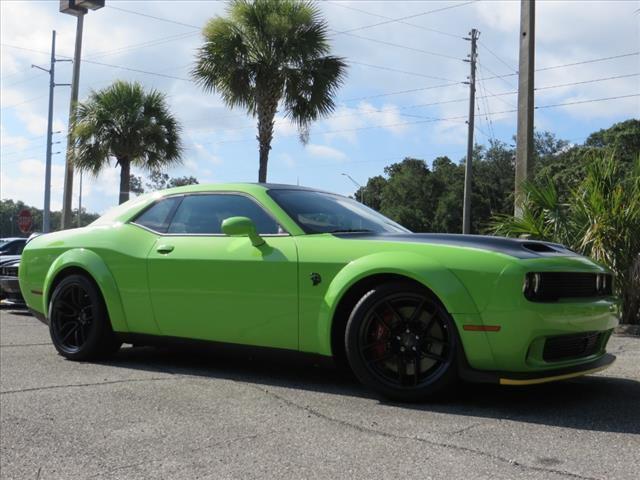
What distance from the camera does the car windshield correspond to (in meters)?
4.82

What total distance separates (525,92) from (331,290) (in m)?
8.59

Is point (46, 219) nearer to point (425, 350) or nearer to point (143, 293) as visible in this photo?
point (143, 293)

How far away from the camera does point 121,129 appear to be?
21.0 metres

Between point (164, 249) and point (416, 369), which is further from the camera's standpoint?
point (164, 249)

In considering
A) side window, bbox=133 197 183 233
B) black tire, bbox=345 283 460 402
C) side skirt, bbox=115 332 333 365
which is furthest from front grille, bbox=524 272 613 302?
side window, bbox=133 197 183 233

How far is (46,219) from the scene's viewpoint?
89.7ft

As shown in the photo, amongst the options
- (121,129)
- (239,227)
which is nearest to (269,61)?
(121,129)

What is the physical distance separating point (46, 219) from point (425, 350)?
25927mm

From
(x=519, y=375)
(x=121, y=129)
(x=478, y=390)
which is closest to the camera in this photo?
(x=519, y=375)

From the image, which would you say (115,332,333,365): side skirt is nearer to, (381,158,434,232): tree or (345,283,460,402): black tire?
(345,283,460,402): black tire

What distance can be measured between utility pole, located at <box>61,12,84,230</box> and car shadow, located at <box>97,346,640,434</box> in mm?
17175

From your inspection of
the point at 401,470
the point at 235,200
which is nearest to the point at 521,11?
the point at 235,200

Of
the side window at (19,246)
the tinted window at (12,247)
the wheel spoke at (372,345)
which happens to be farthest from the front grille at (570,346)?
the side window at (19,246)

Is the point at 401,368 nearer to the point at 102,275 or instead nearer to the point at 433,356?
the point at 433,356
